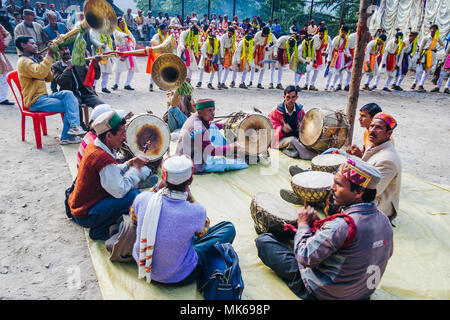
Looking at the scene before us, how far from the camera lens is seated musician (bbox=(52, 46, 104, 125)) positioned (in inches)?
223

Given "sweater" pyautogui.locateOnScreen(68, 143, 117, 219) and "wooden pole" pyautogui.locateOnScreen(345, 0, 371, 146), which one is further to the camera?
"wooden pole" pyautogui.locateOnScreen(345, 0, 371, 146)

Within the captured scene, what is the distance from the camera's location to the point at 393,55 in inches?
454

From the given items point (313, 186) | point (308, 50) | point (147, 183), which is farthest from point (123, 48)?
point (313, 186)

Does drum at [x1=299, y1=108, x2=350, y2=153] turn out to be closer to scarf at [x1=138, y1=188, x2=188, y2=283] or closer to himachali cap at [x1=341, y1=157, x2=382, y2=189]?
himachali cap at [x1=341, y1=157, x2=382, y2=189]

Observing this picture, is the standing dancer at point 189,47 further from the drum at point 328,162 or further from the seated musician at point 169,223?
the seated musician at point 169,223

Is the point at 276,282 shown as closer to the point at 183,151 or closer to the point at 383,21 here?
the point at 183,151

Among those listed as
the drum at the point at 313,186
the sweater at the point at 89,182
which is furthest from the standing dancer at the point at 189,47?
the sweater at the point at 89,182

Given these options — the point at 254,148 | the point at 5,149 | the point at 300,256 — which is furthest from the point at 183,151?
the point at 5,149

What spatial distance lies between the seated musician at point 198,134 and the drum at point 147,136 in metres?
0.27

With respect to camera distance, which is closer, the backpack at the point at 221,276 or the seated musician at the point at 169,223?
the seated musician at the point at 169,223

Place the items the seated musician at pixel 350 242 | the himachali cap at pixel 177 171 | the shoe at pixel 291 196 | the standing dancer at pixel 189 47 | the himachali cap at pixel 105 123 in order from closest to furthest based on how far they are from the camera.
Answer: the seated musician at pixel 350 242
the himachali cap at pixel 177 171
the himachali cap at pixel 105 123
the shoe at pixel 291 196
the standing dancer at pixel 189 47

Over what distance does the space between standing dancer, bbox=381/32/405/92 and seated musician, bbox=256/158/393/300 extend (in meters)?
11.2

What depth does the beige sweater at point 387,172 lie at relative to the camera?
133 inches

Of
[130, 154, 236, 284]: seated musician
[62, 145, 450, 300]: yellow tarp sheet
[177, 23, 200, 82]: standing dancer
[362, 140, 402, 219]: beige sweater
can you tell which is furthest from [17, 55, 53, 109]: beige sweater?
[177, 23, 200, 82]: standing dancer
